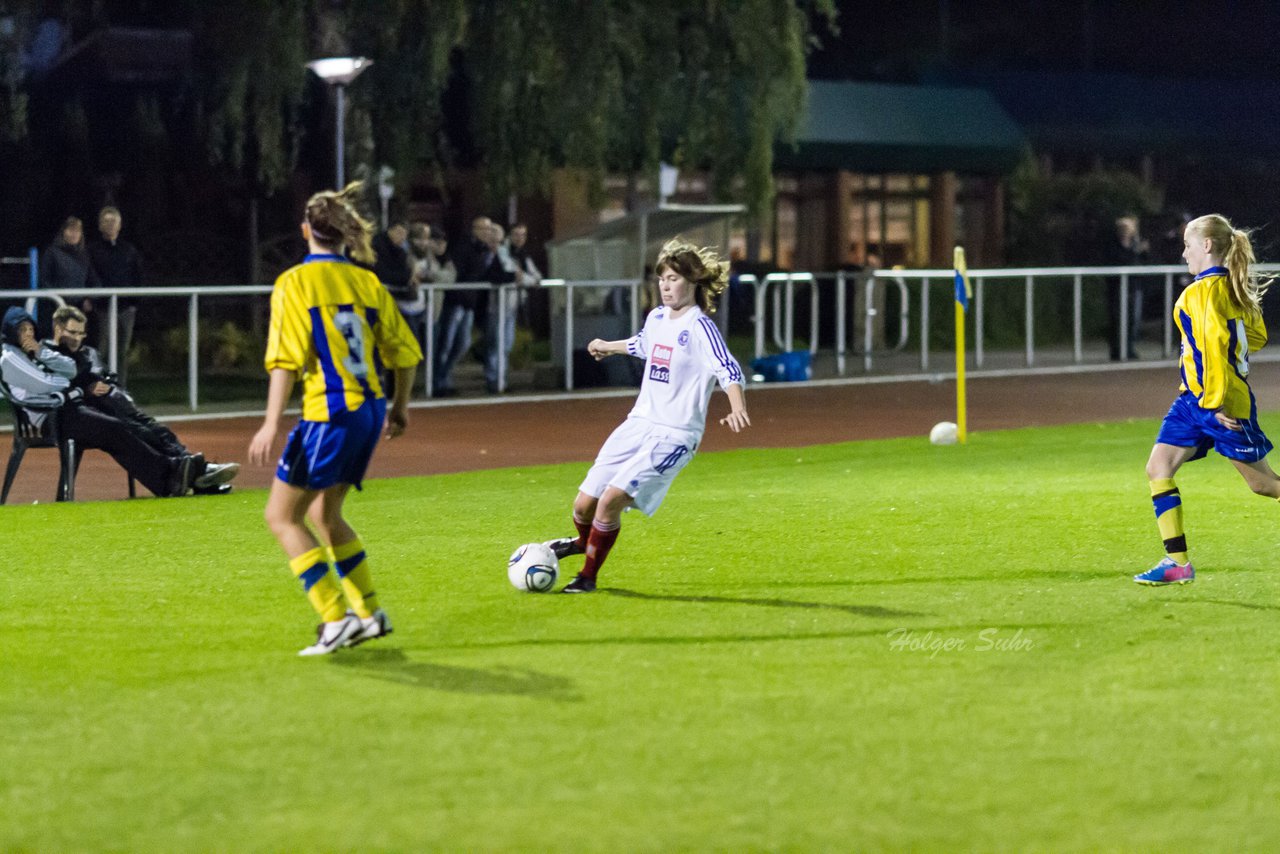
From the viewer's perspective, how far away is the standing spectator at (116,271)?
18531mm

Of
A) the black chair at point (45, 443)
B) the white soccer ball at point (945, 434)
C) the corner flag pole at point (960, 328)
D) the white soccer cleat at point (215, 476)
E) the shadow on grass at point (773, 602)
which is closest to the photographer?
the shadow on grass at point (773, 602)

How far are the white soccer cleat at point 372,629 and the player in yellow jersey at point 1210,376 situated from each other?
11.4ft

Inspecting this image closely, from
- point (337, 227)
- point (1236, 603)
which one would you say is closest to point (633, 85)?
point (1236, 603)

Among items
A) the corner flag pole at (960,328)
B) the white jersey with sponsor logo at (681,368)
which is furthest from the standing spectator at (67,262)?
the white jersey with sponsor logo at (681,368)

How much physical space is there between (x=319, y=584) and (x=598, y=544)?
178cm

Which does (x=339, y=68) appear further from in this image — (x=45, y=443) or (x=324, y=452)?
(x=324, y=452)

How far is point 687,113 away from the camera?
78.3ft

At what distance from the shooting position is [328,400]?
6.97 m

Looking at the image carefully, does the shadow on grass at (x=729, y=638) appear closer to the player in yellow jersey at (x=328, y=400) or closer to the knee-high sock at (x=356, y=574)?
the knee-high sock at (x=356, y=574)

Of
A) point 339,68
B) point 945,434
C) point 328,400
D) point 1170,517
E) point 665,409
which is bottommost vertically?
point 945,434

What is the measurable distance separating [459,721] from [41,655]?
2.01 meters

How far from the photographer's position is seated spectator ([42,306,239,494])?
12.2 m

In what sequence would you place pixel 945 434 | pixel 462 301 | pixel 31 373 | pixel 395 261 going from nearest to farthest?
pixel 31 373 < pixel 945 434 < pixel 395 261 < pixel 462 301

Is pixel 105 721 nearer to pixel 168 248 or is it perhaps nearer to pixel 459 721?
pixel 459 721
